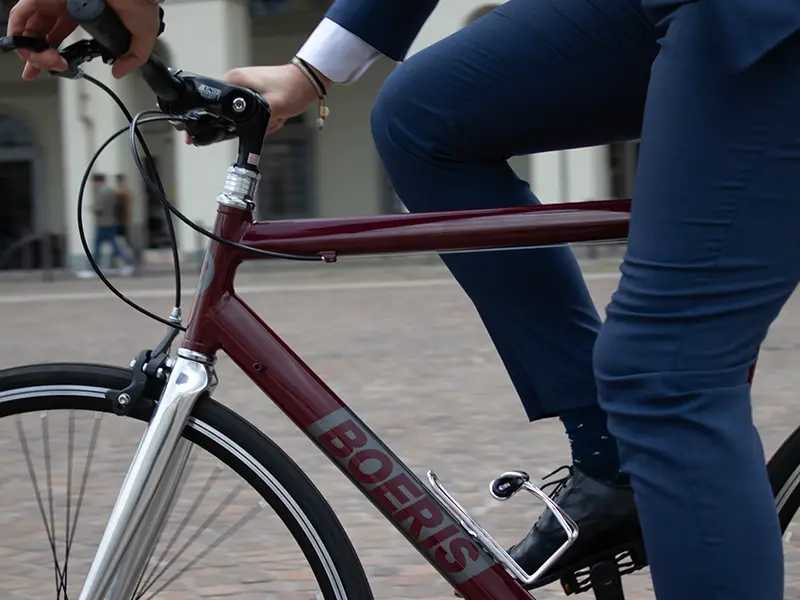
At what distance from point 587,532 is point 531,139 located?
1.81 ft

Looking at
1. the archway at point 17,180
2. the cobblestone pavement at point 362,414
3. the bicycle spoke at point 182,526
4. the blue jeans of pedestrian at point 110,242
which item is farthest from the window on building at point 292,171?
the bicycle spoke at point 182,526

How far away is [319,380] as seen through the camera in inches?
58.9

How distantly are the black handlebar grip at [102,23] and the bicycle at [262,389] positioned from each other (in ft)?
0.25

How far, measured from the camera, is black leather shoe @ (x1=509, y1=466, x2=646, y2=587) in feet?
5.15

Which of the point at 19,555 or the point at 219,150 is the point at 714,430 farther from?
the point at 219,150

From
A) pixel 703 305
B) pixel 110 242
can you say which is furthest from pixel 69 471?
pixel 110 242

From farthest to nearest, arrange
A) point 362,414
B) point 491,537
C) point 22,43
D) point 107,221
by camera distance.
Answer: point 107,221 < point 362,414 < point 491,537 < point 22,43

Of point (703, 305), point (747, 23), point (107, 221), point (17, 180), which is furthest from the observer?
point (17, 180)

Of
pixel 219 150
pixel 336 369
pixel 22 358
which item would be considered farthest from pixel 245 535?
pixel 219 150

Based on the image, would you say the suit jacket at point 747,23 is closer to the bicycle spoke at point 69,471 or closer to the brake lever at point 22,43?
the brake lever at point 22,43

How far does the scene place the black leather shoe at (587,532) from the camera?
1.57m

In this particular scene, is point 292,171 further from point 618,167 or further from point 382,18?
point 382,18

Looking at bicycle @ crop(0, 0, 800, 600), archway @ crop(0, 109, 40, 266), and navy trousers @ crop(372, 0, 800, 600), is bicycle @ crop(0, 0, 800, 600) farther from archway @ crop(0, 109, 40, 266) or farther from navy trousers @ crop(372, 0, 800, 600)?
archway @ crop(0, 109, 40, 266)

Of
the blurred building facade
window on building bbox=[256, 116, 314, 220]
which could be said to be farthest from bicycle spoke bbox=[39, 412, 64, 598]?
window on building bbox=[256, 116, 314, 220]
